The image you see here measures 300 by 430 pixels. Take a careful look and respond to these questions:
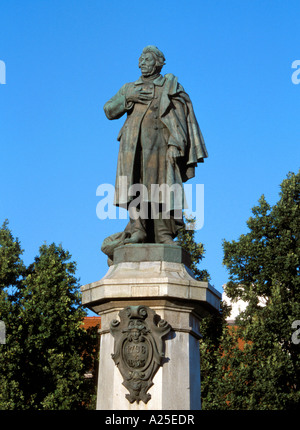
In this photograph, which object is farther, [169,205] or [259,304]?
[259,304]

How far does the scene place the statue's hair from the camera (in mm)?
9398

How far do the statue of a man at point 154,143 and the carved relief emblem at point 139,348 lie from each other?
1237mm

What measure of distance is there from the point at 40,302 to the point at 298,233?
1148cm

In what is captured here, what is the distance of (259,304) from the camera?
96.6 feet

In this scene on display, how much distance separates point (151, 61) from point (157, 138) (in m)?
1.16

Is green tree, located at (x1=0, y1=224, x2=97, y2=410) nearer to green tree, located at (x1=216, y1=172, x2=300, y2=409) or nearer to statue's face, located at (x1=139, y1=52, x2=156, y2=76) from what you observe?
green tree, located at (x1=216, y1=172, x2=300, y2=409)

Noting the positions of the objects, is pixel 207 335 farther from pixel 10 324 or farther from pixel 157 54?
pixel 157 54

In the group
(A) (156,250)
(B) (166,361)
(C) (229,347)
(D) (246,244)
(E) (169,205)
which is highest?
(D) (246,244)

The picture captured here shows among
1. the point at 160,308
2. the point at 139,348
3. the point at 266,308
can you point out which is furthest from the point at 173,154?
the point at 266,308

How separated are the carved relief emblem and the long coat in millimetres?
1762

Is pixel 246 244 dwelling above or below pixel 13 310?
above
